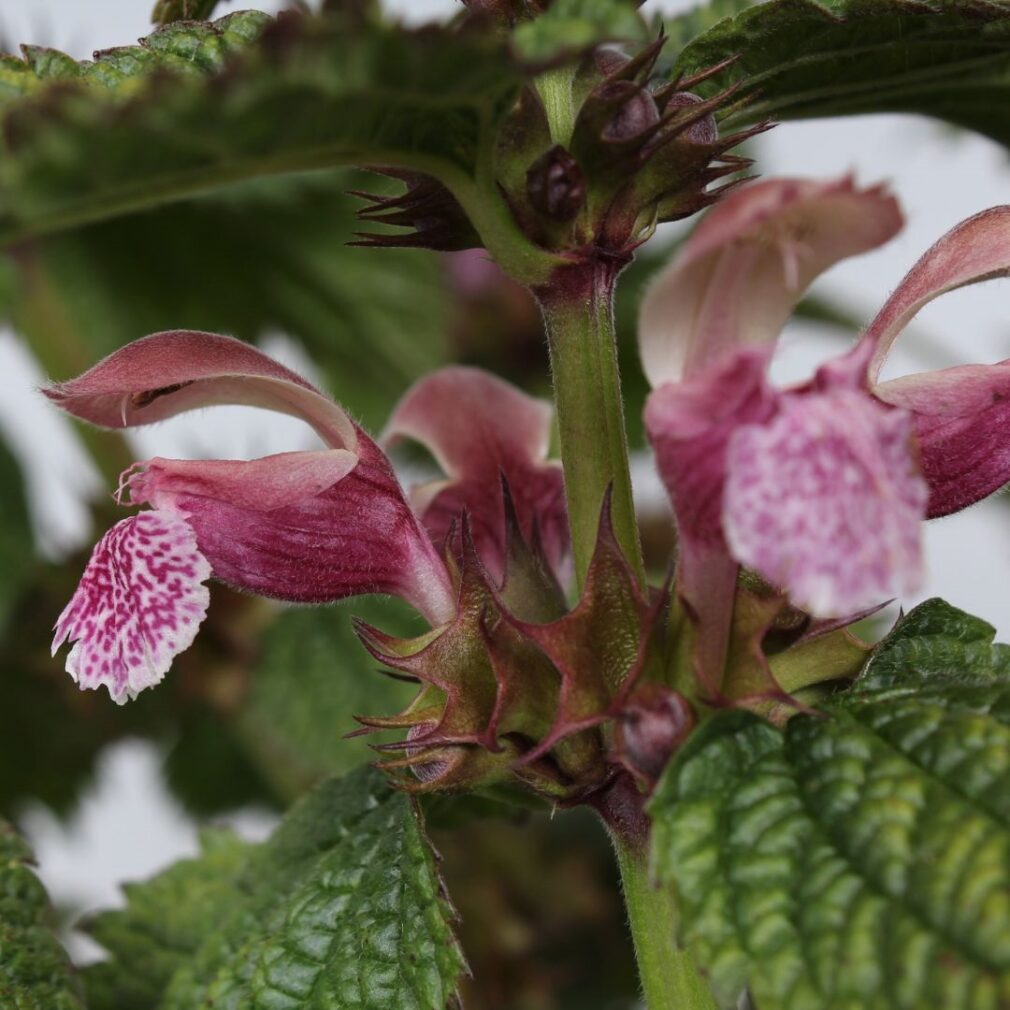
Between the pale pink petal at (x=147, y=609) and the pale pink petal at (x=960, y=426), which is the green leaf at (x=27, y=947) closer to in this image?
Result: the pale pink petal at (x=147, y=609)

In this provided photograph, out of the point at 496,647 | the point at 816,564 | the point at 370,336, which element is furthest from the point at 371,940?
the point at 370,336

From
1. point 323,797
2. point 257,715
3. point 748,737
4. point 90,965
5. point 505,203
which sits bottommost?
point 257,715

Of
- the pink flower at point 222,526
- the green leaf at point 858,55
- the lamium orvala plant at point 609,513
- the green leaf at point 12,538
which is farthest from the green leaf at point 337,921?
the green leaf at point 12,538

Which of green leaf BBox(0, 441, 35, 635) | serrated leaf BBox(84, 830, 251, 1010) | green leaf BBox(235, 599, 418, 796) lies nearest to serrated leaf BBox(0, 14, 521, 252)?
serrated leaf BBox(84, 830, 251, 1010)

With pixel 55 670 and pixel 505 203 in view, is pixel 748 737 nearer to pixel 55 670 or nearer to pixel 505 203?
pixel 505 203

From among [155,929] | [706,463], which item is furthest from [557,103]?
[155,929]

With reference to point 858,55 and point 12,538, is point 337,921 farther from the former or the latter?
point 12,538
